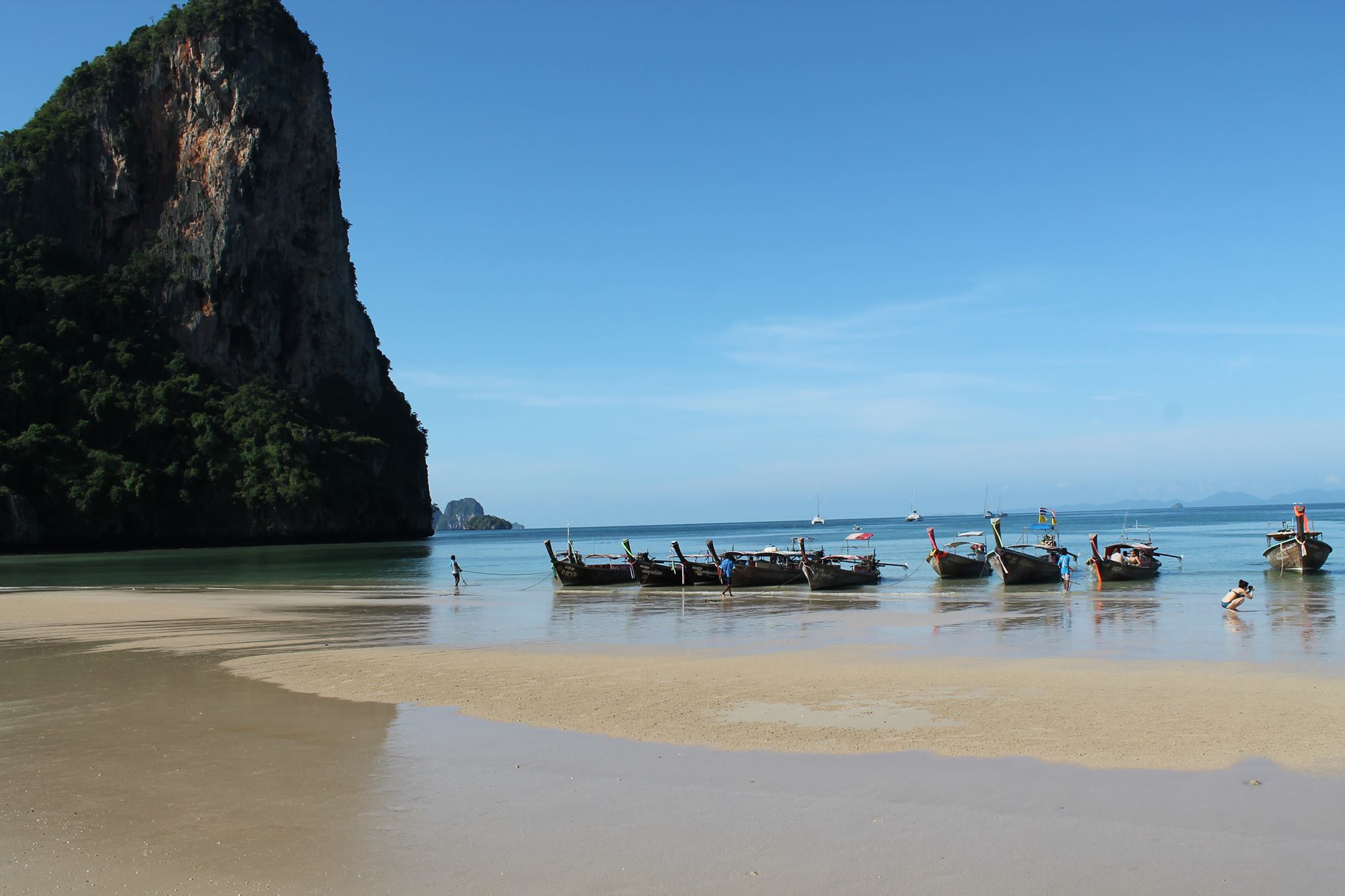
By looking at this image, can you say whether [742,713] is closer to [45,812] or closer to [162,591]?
[45,812]

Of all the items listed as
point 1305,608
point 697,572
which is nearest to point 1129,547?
point 1305,608

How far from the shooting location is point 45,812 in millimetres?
8000

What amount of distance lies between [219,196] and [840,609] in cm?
9544

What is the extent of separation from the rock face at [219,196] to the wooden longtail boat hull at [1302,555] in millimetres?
81745

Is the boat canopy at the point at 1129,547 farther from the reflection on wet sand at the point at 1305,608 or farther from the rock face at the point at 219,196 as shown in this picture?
the rock face at the point at 219,196

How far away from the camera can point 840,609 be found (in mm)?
29078

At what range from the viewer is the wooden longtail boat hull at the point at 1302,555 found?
126ft

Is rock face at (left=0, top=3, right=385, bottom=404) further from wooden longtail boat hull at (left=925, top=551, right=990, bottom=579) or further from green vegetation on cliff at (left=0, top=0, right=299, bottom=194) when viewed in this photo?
wooden longtail boat hull at (left=925, top=551, right=990, bottom=579)

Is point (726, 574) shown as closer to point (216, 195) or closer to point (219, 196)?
point (219, 196)

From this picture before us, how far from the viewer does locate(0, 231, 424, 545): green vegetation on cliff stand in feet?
265

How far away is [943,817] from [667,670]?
858 cm

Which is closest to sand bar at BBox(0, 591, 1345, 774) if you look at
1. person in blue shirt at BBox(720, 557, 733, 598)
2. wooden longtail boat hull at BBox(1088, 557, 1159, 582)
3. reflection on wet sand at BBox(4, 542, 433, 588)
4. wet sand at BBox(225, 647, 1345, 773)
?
wet sand at BBox(225, 647, 1345, 773)

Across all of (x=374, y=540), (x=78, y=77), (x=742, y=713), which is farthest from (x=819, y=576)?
(x=78, y=77)

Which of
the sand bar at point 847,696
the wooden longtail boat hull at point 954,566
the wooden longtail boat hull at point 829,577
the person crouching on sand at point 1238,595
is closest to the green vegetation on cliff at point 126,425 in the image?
the wooden longtail boat hull at point 829,577
